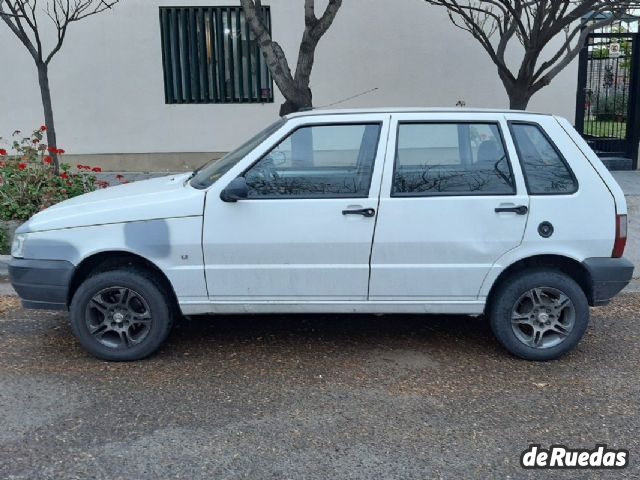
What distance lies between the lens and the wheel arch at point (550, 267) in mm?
4500

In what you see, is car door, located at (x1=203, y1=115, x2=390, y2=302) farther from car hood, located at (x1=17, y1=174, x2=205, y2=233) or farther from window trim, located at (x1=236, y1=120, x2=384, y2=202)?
car hood, located at (x1=17, y1=174, x2=205, y2=233)

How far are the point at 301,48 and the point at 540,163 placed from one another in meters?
4.25

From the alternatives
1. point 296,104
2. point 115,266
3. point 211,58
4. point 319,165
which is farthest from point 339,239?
point 211,58

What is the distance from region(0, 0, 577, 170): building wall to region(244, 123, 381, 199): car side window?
7.47 metres

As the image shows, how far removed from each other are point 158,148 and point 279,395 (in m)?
8.83

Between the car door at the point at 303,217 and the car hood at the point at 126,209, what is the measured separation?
7.0 inches

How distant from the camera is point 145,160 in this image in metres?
12.1

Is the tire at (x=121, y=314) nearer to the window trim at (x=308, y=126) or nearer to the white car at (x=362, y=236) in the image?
the white car at (x=362, y=236)

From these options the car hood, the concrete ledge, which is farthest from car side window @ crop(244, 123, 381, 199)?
the concrete ledge

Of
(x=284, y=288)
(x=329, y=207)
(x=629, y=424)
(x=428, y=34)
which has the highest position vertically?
(x=428, y=34)

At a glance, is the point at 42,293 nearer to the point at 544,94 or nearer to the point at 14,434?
the point at 14,434

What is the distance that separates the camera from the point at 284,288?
4.46 meters

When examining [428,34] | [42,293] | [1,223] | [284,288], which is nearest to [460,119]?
[284,288]

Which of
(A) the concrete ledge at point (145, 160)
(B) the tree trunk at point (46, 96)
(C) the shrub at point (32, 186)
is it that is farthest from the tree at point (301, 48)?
(A) the concrete ledge at point (145, 160)
